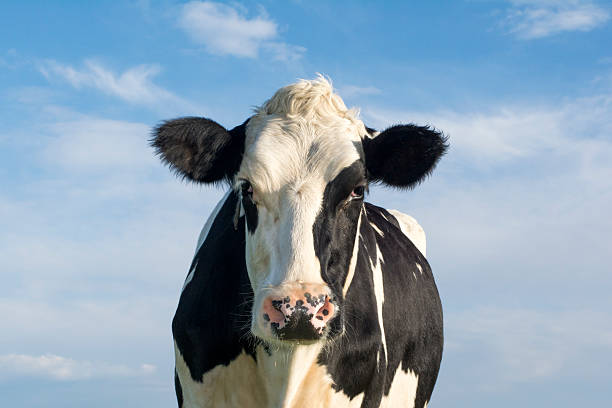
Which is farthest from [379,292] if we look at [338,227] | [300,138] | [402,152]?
[300,138]

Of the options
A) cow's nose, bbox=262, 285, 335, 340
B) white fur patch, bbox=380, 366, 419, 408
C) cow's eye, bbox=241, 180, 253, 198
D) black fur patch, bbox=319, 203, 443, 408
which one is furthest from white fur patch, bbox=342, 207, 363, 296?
white fur patch, bbox=380, 366, 419, 408

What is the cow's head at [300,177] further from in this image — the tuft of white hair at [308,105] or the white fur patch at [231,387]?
the white fur patch at [231,387]

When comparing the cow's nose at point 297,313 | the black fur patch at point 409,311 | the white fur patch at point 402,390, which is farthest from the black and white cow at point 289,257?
the white fur patch at point 402,390

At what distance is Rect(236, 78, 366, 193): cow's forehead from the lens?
590cm

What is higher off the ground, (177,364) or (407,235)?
(407,235)

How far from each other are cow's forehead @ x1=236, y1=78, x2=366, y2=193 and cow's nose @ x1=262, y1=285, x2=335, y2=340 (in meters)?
0.91

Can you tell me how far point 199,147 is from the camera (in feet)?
21.3

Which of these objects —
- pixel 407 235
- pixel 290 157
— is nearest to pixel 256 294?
pixel 290 157

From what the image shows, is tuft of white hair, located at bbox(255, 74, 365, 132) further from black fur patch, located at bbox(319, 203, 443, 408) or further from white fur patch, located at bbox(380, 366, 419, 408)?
white fur patch, located at bbox(380, 366, 419, 408)

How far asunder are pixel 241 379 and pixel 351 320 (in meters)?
0.97

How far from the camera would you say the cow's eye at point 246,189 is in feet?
19.7

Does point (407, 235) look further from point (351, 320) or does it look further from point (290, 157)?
point (290, 157)

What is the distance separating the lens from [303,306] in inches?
204

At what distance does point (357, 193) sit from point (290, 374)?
144 cm
